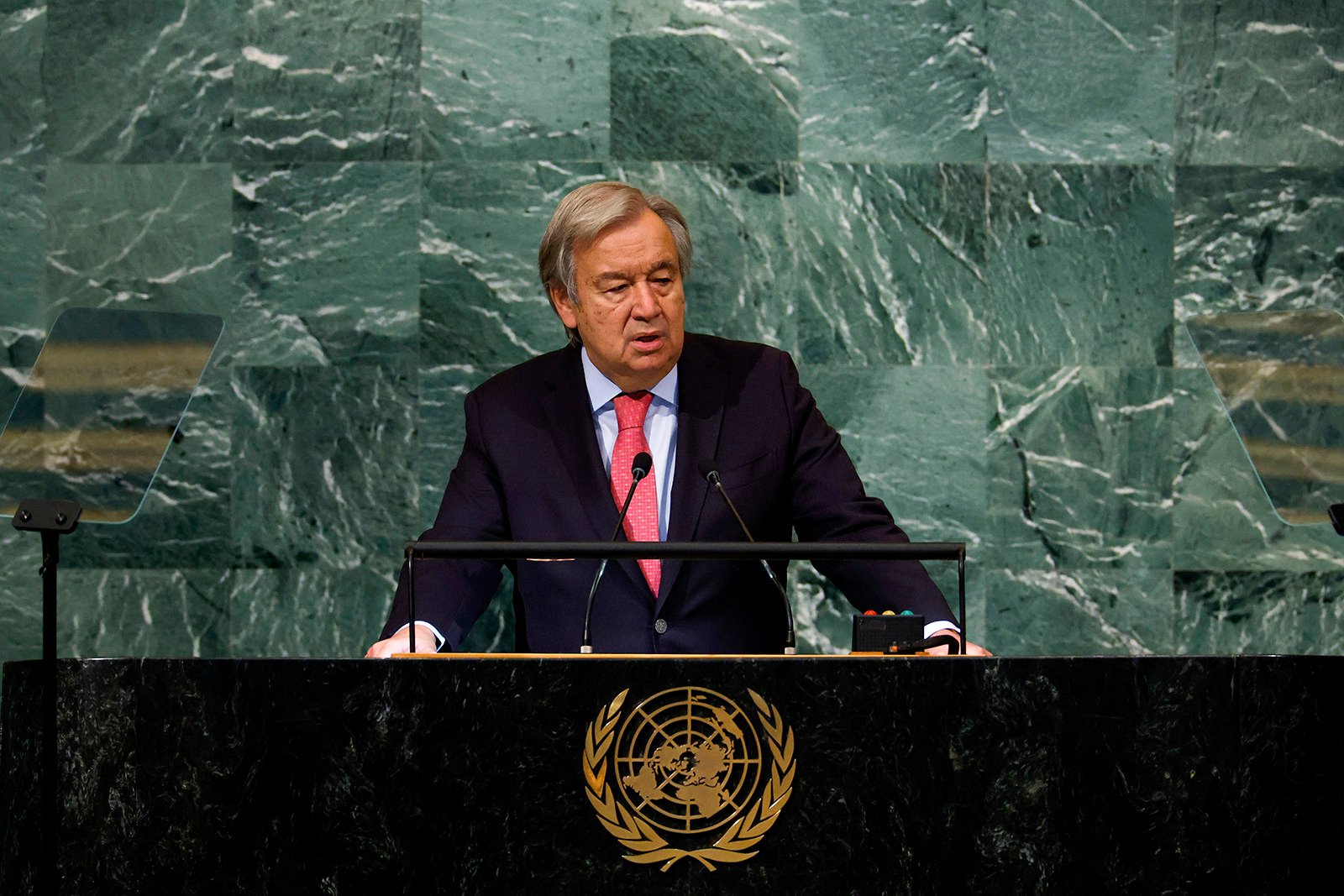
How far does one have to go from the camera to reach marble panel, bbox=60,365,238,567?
13.6ft

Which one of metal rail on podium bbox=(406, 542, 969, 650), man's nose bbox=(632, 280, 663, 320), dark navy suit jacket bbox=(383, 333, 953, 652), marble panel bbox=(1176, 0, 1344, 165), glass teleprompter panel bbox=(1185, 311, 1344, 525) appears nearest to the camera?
metal rail on podium bbox=(406, 542, 969, 650)

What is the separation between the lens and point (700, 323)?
4152 millimetres

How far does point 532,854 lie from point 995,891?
23.4 inches

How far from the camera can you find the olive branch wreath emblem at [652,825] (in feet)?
6.21

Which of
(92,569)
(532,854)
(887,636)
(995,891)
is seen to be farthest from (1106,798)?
(92,569)

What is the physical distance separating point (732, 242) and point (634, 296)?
42.7 inches

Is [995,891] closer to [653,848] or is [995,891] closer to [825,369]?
[653,848]

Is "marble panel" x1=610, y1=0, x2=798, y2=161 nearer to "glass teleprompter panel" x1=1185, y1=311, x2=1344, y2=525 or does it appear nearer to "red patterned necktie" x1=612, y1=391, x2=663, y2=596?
"red patterned necktie" x1=612, y1=391, x2=663, y2=596

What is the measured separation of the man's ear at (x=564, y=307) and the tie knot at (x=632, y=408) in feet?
0.66

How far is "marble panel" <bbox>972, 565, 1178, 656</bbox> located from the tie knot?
1.41 metres

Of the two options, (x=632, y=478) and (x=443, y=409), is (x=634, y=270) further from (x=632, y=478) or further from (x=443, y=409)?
(x=443, y=409)

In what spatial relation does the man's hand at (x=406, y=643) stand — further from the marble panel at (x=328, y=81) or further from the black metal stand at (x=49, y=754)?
the marble panel at (x=328, y=81)

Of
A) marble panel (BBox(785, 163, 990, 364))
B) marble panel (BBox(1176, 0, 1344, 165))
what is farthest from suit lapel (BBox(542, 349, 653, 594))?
marble panel (BBox(1176, 0, 1344, 165))

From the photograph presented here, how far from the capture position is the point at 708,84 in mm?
4188
